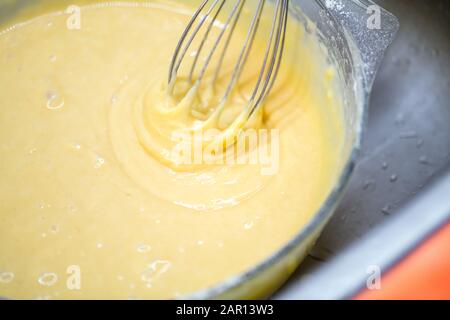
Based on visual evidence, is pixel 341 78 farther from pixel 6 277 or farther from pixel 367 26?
pixel 6 277

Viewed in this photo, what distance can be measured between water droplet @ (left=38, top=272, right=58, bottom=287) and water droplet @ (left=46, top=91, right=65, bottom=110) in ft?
0.85

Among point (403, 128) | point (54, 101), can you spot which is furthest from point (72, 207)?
point (403, 128)

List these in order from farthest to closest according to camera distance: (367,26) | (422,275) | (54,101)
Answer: (54,101) < (367,26) < (422,275)

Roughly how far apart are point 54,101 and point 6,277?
0.27 metres

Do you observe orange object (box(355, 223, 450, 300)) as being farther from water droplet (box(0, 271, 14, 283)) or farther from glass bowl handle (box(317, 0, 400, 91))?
water droplet (box(0, 271, 14, 283))

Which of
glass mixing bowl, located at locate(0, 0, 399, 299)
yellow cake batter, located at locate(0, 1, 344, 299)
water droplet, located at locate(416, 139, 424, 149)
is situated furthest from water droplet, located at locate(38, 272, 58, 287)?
water droplet, located at locate(416, 139, 424, 149)

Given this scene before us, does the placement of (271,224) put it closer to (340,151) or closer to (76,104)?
(340,151)

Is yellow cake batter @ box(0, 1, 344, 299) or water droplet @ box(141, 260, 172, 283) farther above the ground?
yellow cake batter @ box(0, 1, 344, 299)

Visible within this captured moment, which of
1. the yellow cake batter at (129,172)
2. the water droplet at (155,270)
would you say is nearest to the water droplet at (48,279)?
the yellow cake batter at (129,172)

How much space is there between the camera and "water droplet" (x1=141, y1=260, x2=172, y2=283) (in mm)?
711

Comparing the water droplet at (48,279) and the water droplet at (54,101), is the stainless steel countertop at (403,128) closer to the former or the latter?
the water droplet at (48,279)

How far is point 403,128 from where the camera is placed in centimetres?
96

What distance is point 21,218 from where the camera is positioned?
771mm
